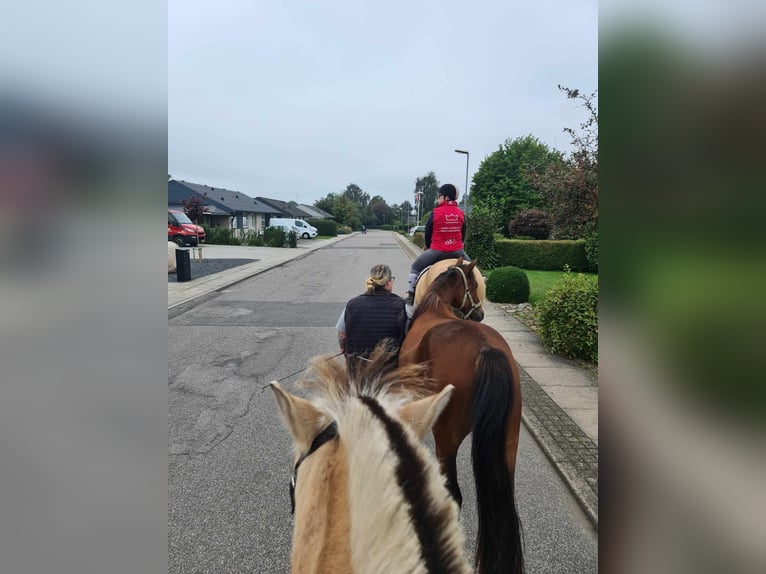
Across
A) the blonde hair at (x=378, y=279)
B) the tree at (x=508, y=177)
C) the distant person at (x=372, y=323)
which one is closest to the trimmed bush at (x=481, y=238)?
the blonde hair at (x=378, y=279)

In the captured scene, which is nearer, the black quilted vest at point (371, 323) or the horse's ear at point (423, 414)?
the horse's ear at point (423, 414)

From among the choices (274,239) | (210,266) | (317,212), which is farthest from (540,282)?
(317,212)

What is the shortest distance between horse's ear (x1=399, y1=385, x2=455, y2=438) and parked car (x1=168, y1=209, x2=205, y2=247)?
76.4 feet

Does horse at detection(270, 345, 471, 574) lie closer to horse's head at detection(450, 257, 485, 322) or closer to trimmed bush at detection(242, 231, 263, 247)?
horse's head at detection(450, 257, 485, 322)

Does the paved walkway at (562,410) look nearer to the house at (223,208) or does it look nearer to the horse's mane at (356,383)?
the horse's mane at (356,383)

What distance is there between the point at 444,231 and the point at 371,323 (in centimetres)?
195

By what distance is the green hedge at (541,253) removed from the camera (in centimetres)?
1598

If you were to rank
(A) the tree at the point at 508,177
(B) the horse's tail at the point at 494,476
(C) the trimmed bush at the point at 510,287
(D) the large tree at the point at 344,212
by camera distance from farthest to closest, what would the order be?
(D) the large tree at the point at 344,212 → (A) the tree at the point at 508,177 → (C) the trimmed bush at the point at 510,287 → (B) the horse's tail at the point at 494,476

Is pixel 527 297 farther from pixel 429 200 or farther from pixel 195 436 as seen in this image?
pixel 429 200

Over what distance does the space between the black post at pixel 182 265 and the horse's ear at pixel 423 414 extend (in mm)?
14131
